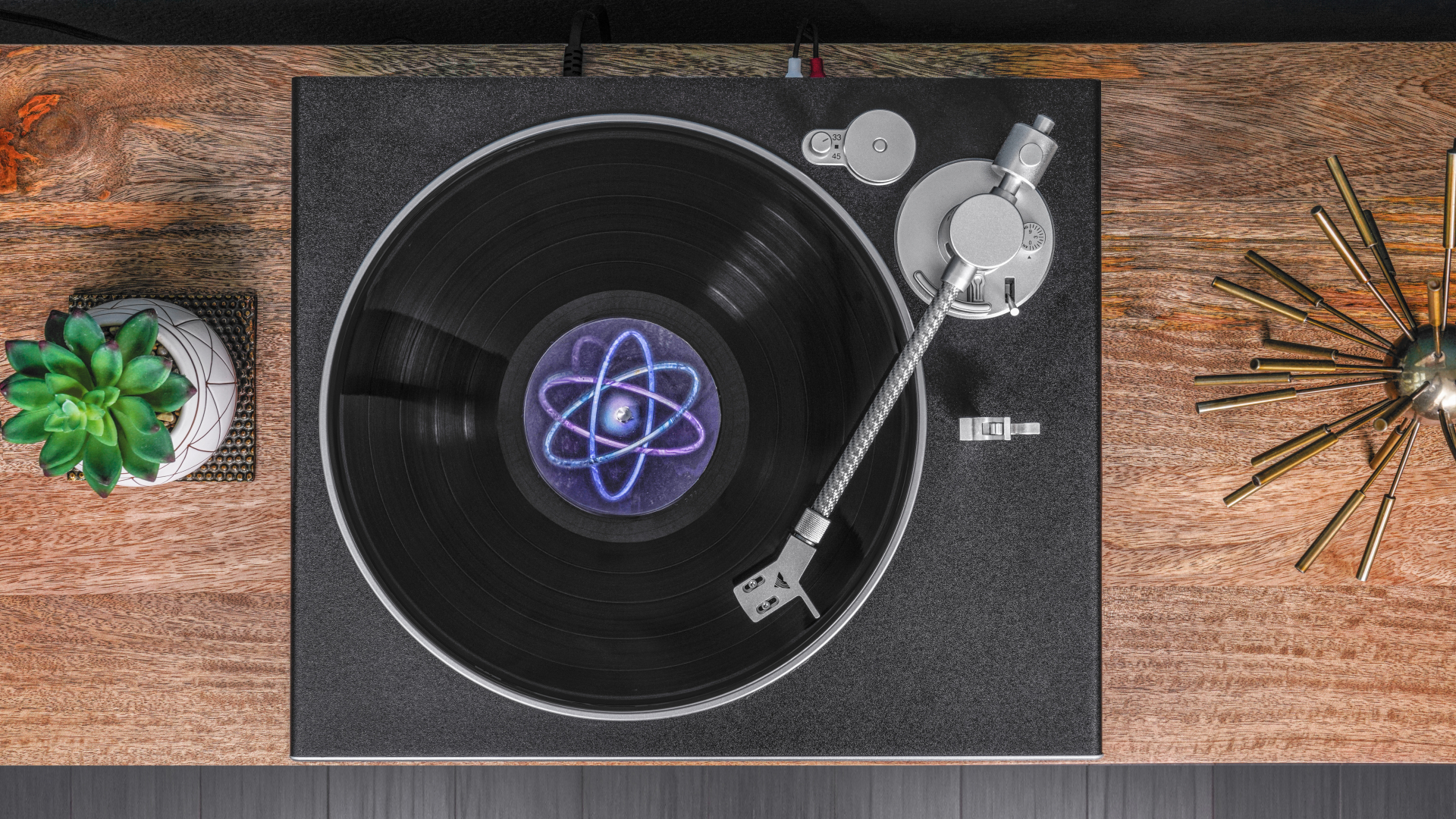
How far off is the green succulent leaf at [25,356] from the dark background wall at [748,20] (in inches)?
23.1

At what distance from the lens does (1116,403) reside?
2.70 feet

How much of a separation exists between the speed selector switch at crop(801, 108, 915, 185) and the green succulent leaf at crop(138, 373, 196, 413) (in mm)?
522

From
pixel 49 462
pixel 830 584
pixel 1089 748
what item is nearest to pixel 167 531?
pixel 49 462

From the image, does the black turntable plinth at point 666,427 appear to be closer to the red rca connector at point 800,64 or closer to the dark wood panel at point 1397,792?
the red rca connector at point 800,64

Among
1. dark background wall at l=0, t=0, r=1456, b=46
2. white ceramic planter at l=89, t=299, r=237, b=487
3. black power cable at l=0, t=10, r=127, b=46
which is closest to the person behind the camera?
white ceramic planter at l=89, t=299, r=237, b=487

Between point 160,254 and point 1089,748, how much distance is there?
36.7 inches

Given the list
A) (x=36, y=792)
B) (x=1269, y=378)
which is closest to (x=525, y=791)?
(x=36, y=792)

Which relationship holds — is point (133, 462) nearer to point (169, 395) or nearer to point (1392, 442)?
point (169, 395)

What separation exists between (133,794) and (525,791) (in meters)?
0.52

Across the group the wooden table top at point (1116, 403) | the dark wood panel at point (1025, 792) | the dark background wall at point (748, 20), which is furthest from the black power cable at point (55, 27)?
the dark wood panel at point (1025, 792)

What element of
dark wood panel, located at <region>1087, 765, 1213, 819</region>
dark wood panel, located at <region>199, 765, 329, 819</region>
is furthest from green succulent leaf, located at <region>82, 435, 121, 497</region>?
dark wood panel, located at <region>1087, 765, 1213, 819</region>

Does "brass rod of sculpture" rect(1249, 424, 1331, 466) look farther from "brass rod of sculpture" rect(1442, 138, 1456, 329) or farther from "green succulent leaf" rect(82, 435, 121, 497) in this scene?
"green succulent leaf" rect(82, 435, 121, 497)

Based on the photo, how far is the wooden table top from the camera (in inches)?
31.7

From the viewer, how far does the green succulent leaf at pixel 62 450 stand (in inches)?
25.6
